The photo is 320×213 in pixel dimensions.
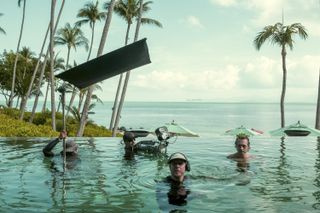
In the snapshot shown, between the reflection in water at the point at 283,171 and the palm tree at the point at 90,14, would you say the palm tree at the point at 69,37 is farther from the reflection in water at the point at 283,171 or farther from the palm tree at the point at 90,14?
the reflection in water at the point at 283,171

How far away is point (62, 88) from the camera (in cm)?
1014

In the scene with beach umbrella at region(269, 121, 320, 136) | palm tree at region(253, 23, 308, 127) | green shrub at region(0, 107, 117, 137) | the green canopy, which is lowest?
green shrub at region(0, 107, 117, 137)

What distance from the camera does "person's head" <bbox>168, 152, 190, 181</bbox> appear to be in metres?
8.41

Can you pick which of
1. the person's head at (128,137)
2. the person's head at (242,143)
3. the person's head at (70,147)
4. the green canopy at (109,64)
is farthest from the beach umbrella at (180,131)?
the green canopy at (109,64)

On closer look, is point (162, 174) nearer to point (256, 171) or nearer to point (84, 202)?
point (256, 171)

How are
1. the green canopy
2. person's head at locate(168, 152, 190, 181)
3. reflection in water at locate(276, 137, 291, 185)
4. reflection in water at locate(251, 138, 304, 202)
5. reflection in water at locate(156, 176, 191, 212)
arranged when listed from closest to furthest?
reflection in water at locate(156, 176, 191, 212)
person's head at locate(168, 152, 190, 181)
the green canopy
reflection in water at locate(251, 138, 304, 202)
reflection in water at locate(276, 137, 291, 185)

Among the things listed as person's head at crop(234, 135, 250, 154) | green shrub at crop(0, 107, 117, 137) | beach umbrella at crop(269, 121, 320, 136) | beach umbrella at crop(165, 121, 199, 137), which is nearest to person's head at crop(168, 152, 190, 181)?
person's head at crop(234, 135, 250, 154)

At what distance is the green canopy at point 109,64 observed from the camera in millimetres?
8890

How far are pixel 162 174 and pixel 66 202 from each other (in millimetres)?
4105

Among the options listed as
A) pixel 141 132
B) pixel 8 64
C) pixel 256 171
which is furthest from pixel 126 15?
pixel 256 171

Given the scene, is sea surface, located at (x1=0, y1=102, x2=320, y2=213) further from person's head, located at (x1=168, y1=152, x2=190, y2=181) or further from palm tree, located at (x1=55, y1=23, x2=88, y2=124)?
palm tree, located at (x1=55, y1=23, x2=88, y2=124)

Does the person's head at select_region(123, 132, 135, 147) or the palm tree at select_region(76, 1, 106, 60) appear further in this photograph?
the palm tree at select_region(76, 1, 106, 60)

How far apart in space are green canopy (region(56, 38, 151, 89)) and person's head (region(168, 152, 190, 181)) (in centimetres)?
232

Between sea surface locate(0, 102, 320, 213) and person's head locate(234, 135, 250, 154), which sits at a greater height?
person's head locate(234, 135, 250, 154)
